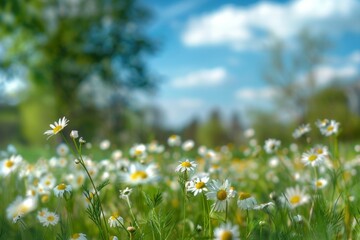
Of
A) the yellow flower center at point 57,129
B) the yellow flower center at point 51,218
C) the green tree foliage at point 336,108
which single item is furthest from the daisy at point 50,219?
the green tree foliage at point 336,108

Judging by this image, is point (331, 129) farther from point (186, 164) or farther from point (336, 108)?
point (336, 108)

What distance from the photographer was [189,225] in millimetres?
2301

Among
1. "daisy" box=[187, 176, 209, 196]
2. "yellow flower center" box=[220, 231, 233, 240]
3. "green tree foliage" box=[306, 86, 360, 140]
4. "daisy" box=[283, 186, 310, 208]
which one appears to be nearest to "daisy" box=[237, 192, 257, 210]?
→ "daisy" box=[187, 176, 209, 196]

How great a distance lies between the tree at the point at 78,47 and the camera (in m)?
22.1

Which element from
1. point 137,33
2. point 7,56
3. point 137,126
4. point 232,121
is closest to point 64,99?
point 7,56

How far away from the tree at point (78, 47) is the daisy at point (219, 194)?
21.2 meters

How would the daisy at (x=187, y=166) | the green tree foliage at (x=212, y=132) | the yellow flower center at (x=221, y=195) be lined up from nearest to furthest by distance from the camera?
1. the yellow flower center at (x=221, y=195)
2. the daisy at (x=187, y=166)
3. the green tree foliage at (x=212, y=132)

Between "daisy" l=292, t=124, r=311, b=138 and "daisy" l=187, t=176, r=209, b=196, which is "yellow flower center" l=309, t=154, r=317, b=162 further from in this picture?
"daisy" l=187, t=176, r=209, b=196

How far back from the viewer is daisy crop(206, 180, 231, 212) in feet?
4.80

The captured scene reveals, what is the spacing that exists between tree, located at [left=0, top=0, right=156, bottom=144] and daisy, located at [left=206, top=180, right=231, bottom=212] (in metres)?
21.2

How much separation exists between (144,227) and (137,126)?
34047mm

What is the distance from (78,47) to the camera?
22.7 m

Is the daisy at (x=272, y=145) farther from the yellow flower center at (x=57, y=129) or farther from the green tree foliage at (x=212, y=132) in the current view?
the green tree foliage at (x=212, y=132)

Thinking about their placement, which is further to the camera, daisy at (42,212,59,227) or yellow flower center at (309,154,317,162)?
yellow flower center at (309,154,317,162)
